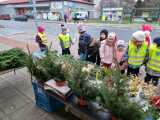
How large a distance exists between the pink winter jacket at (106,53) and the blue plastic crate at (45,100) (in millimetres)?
1533

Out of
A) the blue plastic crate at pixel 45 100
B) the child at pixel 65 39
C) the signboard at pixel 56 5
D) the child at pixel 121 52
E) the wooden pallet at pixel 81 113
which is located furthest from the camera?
the signboard at pixel 56 5

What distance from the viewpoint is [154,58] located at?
3203 millimetres

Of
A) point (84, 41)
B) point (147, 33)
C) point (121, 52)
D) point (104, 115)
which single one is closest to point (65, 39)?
point (84, 41)

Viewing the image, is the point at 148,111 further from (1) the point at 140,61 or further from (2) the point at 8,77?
(2) the point at 8,77

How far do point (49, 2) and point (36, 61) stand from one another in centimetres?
3898

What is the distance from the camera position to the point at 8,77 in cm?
471

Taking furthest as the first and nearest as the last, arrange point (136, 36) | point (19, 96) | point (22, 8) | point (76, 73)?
point (22, 8), point (19, 96), point (136, 36), point (76, 73)

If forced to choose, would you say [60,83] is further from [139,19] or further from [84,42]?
[139,19]

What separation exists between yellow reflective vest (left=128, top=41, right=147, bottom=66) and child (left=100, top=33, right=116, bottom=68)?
1.22 feet

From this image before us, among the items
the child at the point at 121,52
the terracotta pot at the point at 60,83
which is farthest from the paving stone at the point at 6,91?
the child at the point at 121,52

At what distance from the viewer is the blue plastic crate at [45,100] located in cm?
299

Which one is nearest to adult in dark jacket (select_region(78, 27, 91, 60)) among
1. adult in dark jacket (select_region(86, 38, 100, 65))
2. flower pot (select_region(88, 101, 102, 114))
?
adult in dark jacket (select_region(86, 38, 100, 65))

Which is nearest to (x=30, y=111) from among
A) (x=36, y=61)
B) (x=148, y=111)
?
(x=36, y=61)

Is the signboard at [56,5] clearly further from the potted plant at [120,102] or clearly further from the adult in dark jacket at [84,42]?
the potted plant at [120,102]
